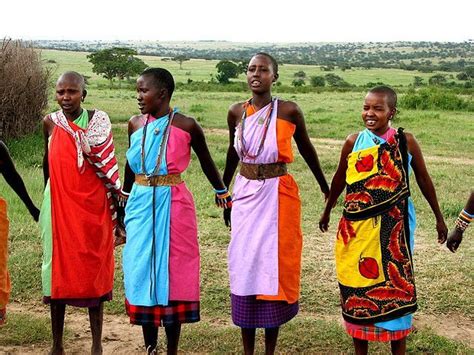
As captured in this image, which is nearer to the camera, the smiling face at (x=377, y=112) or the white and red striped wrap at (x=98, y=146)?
the smiling face at (x=377, y=112)

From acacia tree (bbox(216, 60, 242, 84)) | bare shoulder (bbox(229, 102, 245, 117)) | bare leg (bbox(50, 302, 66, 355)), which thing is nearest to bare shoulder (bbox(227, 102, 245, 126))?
bare shoulder (bbox(229, 102, 245, 117))

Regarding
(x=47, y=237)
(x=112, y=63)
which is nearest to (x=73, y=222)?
(x=47, y=237)

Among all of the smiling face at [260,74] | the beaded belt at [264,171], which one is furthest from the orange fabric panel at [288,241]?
the smiling face at [260,74]

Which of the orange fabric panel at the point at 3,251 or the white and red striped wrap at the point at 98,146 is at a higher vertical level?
the white and red striped wrap at the point at 98,146

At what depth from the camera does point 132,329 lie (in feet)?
15.9

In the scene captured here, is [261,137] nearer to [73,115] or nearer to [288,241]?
[288,241]

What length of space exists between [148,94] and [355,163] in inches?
48.2

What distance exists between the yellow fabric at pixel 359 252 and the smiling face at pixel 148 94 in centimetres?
130

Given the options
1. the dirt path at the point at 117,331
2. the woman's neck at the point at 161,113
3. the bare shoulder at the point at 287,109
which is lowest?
the dirt path at the point at 117,331

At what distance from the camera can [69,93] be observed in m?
4.06

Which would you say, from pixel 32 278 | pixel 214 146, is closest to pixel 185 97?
pixel 214 146

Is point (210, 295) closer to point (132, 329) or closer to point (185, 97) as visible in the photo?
point (132, 329)

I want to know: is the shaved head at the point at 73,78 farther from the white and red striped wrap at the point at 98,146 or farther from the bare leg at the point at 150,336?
the bare leg at the point at 150,336

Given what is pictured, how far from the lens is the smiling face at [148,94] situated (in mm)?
3904
